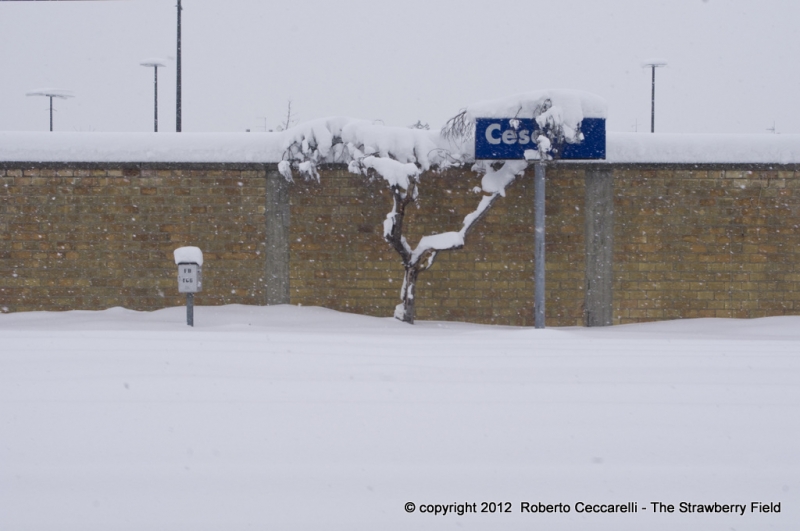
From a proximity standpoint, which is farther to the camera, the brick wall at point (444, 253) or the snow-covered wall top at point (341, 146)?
the brick wall at point (444, 253)

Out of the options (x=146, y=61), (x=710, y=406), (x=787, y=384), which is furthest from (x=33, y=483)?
(x=146, y=61)

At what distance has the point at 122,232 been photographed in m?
8.09

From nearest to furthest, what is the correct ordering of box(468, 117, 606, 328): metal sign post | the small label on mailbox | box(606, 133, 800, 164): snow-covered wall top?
1. the small label on mailbox
2. box(468, 117, 606, 328): metal sign post
3. box(606, 133, 800, 164): snow-covered wall top

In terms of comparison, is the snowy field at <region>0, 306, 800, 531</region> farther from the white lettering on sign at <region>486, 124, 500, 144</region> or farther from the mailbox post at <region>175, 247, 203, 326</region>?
the white lettering on sign at <region>486, 124, 500, 144</region>

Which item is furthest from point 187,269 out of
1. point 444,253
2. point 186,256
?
point 444,253

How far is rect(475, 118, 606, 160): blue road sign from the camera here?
715 centimetres

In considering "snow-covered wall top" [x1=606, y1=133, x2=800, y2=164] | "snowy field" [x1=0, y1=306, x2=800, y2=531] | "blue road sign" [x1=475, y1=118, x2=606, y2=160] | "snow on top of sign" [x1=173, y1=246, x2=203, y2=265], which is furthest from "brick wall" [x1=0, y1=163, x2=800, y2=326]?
"snowy field" [x1=0, y1=306, x2=800, y2=531]

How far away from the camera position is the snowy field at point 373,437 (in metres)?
1.88

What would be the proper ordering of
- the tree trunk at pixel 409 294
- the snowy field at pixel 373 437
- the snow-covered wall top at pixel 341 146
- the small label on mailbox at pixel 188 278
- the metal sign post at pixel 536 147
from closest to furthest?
the snowy field at pixel 373 437 → the small label on mailbox at pixel 188 278 → the metal sign post at pixel 536 147 → the snow-covered wall top at pixel 341 146 → the tree trunk at pixel 409 294

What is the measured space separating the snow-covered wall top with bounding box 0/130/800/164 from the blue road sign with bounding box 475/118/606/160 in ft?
3.07

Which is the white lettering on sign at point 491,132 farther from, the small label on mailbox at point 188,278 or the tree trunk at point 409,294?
the small label on mailbox at point 188,278

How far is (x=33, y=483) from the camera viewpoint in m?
1.93

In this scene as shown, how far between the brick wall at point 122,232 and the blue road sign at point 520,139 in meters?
2.77

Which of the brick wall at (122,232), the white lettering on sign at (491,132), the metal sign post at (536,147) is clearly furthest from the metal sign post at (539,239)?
the brick wall at (122,232)
